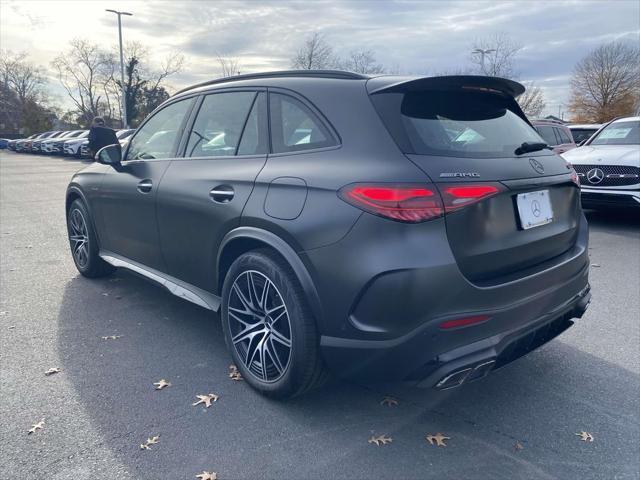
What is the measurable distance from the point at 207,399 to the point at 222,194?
1192 millimetres

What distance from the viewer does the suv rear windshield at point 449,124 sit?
7.80 feet

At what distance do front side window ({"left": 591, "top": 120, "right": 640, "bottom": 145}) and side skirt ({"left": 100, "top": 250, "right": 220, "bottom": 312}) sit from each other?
25.7 ft

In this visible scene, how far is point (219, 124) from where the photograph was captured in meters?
3.35

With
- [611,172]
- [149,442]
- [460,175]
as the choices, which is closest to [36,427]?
[149,442]

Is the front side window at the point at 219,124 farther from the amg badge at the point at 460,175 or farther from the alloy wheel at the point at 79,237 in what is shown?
the alloy wheel at the point at 79,237

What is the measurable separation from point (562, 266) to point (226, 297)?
75.4 inches

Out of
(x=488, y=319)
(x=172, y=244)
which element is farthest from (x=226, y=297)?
(x=488, y=319)

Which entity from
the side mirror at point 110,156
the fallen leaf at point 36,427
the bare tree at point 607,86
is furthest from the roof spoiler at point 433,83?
the bare tree at point 607,86

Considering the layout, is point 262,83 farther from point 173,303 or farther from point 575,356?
point 575,356

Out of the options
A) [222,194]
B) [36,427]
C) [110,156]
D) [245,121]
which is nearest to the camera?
[36,427]

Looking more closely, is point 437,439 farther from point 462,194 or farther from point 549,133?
point 549,133

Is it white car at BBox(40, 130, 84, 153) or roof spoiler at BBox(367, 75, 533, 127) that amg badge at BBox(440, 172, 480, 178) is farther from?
white car at BBox(40, 130, 84, 153)

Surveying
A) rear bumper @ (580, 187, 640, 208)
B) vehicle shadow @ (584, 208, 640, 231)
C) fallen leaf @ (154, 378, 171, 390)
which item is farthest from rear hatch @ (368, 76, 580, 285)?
vehicle shadow @ (584, 208, 640, 231)

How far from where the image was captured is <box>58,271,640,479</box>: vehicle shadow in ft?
7.66
